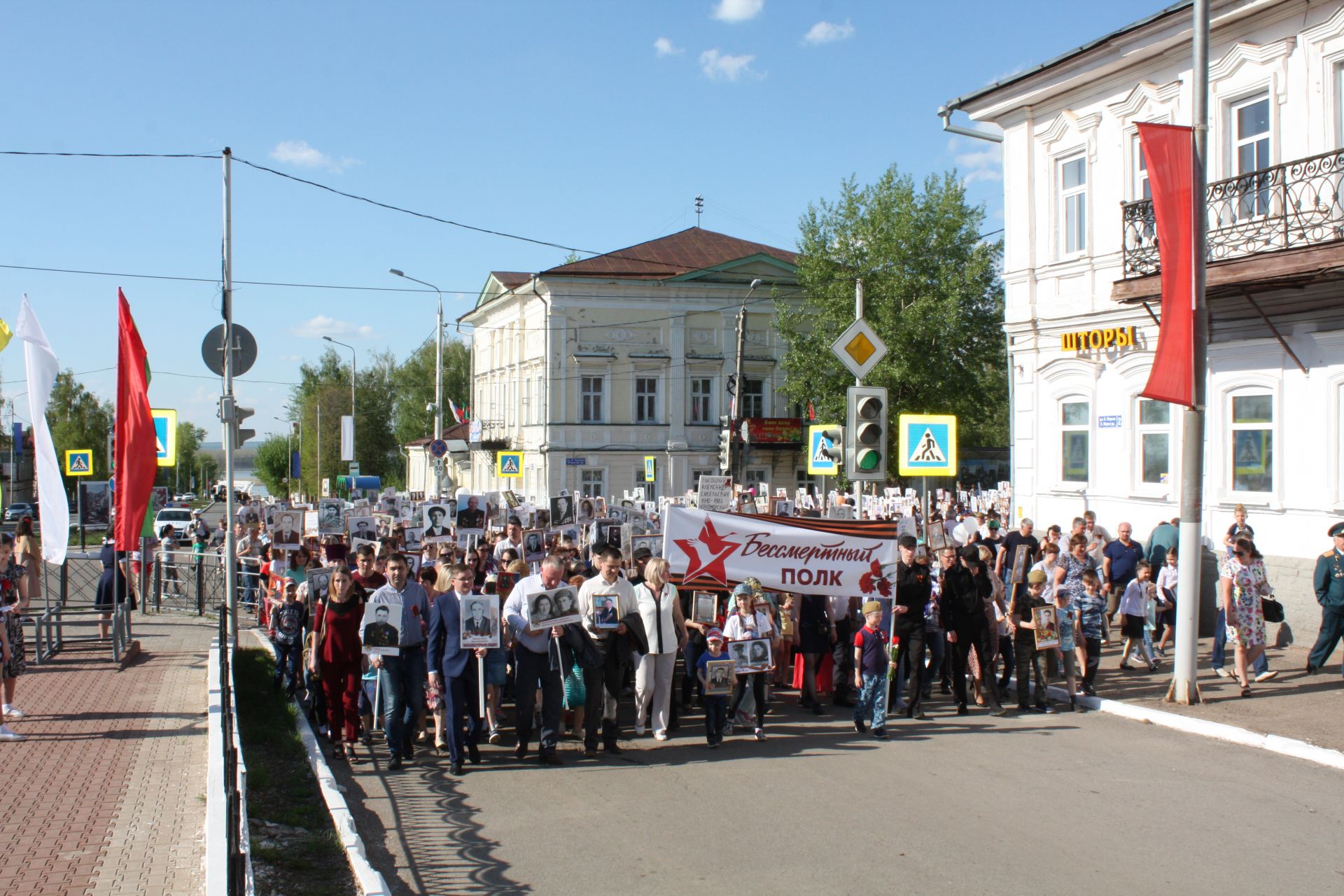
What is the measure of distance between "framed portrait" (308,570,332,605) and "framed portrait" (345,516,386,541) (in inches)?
309

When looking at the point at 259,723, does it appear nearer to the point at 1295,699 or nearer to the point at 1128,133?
the point at 1295,699

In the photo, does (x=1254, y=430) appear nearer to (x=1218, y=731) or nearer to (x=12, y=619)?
(x=1218, y=731)

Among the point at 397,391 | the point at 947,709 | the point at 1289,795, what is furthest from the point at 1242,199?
the point at 397,391

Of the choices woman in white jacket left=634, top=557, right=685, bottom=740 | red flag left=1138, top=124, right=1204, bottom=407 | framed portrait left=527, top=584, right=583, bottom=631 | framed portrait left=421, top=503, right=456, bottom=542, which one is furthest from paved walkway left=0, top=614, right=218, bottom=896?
red flag left=1138, top=124, right=1204, bottom=407

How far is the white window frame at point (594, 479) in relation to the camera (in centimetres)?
4912

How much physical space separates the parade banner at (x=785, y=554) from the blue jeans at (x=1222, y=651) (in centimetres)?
416

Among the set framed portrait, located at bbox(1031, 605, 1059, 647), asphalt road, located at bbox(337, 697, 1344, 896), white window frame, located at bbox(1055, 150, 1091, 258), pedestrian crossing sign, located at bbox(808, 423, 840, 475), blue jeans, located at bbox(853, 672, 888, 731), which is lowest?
asphalt road, located at bbox(337, 697, 1344, 896)

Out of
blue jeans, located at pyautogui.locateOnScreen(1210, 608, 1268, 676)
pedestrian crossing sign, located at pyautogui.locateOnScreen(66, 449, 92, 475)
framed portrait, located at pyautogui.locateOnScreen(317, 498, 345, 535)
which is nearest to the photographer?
blue jeans, located at pyautogui.locateOnScreen(1210, 608, 1268, 676)

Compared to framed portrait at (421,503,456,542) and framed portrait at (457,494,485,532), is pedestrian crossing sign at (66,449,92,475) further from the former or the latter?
framed portrait at (457,494,485,532)

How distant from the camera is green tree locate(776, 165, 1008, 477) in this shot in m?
42.9

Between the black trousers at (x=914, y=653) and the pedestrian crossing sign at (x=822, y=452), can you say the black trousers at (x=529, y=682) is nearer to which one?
the black trousers at (x=914, y=653)

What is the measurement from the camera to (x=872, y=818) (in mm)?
7887

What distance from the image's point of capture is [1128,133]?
1809 cm

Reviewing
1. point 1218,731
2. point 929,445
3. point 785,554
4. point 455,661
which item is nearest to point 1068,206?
point 929,445
